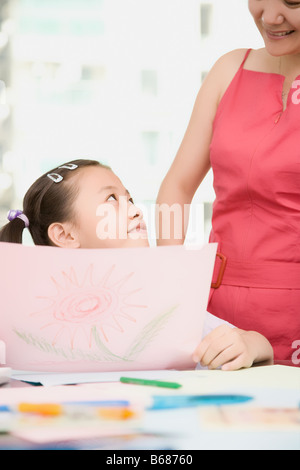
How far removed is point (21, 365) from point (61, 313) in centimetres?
9

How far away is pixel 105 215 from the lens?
117 centimetres

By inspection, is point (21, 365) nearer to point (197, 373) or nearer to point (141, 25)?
point (197, 373)

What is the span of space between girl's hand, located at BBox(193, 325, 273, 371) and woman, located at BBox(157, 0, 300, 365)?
0.34 m

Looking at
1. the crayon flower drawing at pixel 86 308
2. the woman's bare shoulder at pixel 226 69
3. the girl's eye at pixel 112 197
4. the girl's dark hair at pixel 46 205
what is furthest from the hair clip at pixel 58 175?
the crayon flower drawing at pixel 86 308

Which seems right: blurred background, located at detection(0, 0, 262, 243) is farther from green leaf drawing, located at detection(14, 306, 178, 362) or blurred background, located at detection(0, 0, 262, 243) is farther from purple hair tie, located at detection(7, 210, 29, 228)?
green leaf drawing, located at detection(14, 306, 178, 362)

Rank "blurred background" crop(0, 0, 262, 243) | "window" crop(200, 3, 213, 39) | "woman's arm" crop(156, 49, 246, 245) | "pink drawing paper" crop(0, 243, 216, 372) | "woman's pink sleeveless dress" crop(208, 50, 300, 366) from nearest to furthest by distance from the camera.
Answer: "pink drawing paper" crop(0, 243, 216, 372) < "woman's pink sleeveless dress" crop(208, 50, 300, 366) < "woman's arm" crop(156, 49, 246, 245) < "blurred background" crop(0, 0, 262, 243) < "window" crop(200, 3, 213, 39)

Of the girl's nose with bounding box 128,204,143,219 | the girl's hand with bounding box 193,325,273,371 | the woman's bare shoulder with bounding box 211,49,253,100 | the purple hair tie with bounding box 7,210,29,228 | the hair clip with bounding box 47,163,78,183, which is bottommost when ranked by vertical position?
the girl's hand with bounding box 193,325,273,371

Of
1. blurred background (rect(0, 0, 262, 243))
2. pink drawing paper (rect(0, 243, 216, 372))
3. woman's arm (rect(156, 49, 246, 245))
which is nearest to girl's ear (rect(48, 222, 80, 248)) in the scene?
woman's arm (rect(156, 49, 246, 245))

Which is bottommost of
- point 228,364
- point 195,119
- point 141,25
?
point 228,364

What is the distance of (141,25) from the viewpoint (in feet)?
13.8

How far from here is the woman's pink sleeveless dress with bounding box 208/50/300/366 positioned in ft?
4.05

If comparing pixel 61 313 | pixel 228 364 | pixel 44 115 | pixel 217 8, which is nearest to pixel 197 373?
pixel 228 364

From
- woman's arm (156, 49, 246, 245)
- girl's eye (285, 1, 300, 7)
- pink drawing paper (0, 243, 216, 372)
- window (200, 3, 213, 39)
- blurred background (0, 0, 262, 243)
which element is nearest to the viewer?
pink drawing paper (0, 243, 216, 372)
